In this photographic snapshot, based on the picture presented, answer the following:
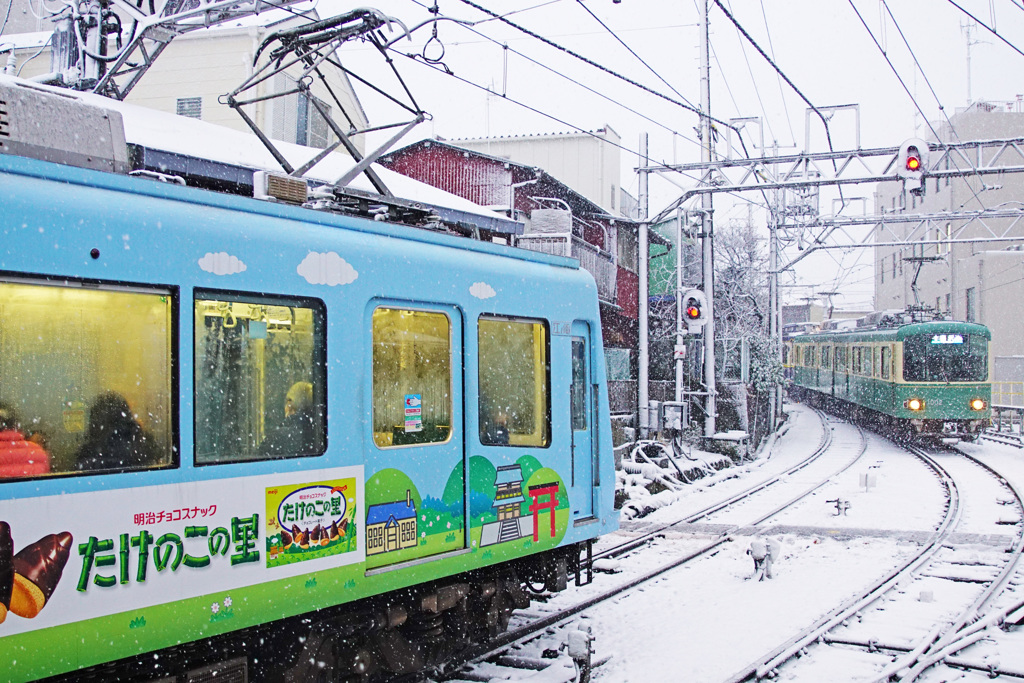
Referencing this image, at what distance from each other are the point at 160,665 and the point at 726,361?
27.3m

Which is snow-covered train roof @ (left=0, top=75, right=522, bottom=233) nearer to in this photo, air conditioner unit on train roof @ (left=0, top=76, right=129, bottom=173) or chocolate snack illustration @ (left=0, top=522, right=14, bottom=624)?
air conditioner unit on train roof @ (left=0, top=76, right=129, bottom=173)

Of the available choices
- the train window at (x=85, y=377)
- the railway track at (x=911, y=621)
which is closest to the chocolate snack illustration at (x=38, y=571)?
the train window at (x=85, y=377)

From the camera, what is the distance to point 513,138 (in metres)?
30.1

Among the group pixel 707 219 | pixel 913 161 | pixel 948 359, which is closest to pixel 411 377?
pixel 913 161

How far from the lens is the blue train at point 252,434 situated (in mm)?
3709

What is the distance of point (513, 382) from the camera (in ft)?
21.2

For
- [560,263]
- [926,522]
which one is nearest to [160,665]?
[560,263]

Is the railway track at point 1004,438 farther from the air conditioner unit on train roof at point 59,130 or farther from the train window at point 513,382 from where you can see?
the air conditioner unit on train roof at point 59,130

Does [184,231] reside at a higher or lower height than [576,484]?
higher

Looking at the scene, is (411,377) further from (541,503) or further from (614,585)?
(614,585)

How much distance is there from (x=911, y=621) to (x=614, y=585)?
2737 mm

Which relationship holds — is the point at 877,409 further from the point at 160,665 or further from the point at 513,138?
the point at 160,665

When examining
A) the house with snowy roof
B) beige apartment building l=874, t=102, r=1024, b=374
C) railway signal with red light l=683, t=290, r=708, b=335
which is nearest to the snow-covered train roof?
the house with snowy roof

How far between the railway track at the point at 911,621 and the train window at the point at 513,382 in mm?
2309
